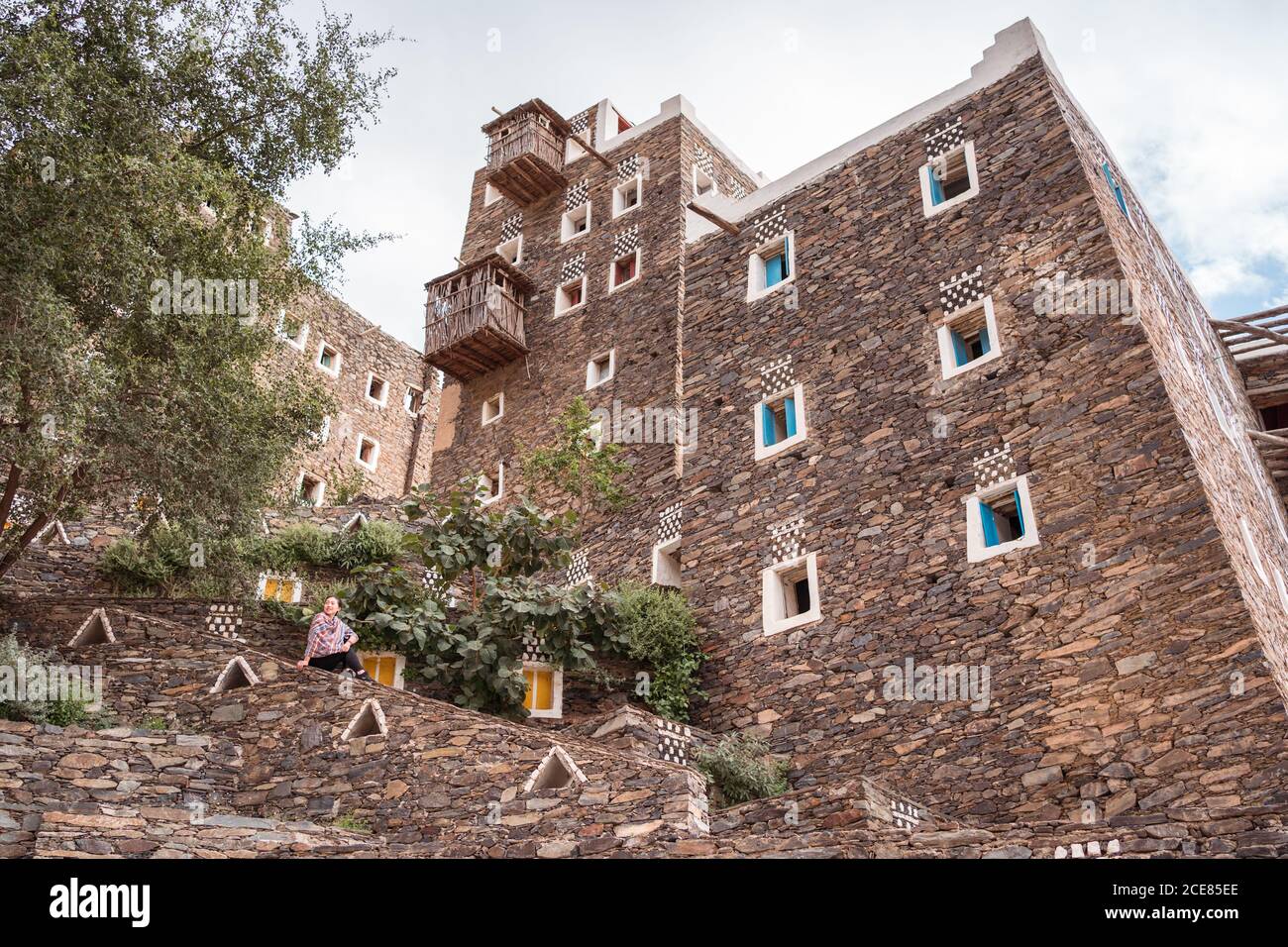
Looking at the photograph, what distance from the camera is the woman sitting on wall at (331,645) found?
12.6 metres

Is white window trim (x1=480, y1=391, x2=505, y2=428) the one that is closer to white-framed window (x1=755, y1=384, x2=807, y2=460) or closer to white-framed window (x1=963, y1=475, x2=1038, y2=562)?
white-framed window (x1=755, y1=384, x2=807, y2=460)

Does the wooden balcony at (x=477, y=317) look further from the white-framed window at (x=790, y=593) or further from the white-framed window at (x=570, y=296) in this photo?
the white-framed window at (x=790, y=593)

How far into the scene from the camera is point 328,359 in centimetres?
2747

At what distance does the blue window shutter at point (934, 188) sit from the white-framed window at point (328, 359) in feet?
50.2

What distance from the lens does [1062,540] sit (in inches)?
491

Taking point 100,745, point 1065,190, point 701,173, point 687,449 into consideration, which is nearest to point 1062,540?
point 1065,190

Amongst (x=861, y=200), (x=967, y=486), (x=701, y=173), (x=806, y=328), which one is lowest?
(x=967, y=486)

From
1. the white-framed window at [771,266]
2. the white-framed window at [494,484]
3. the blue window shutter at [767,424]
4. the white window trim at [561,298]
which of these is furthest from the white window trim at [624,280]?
the blue window shutter at [767,424]

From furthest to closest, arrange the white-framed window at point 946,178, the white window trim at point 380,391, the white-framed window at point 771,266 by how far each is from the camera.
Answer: the white window trim at point 380,391
the white-framed window at point 771,266
the white-framed window at point 946,178

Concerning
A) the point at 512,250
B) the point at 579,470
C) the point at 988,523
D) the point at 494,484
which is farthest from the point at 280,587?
the point at 512,250

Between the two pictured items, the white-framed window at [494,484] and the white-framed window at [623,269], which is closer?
Result: the white-framed window at [494,484]

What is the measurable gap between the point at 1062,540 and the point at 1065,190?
4895mm
